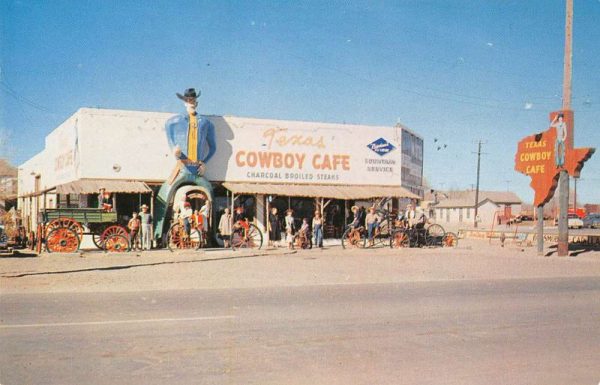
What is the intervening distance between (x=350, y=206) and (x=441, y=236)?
16.4 ft

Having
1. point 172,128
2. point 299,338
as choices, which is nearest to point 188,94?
point 172,128

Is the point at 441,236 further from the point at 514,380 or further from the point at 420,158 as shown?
the point at 514,380

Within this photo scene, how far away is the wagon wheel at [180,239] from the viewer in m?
21.8

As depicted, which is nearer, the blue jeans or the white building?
the white building

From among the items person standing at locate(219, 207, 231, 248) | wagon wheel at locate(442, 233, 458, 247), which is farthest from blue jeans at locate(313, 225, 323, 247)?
wagon wheel at locate(442, 233, 458, 247)

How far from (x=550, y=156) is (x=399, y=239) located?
689 centimetres

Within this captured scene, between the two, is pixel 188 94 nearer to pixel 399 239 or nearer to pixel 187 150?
pixel 187 150

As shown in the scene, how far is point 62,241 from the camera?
1980 centimetres

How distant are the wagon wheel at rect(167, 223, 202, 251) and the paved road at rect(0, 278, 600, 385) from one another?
10.5 m

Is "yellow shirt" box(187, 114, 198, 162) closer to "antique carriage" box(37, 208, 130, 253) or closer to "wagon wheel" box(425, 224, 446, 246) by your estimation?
"antique carriage" box(37, 208, 130, 253)

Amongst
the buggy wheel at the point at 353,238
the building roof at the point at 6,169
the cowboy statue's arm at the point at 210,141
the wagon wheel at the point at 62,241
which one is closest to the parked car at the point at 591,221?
the buggy wheel at the point at 353,238

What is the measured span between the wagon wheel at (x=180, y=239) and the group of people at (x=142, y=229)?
78 centimetres

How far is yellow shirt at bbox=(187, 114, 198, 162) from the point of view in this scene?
24516mm

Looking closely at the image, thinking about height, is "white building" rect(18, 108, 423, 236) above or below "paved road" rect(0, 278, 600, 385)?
above
